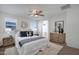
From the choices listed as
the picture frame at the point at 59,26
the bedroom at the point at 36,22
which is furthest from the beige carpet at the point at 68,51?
the picture frame at the point at 59,26

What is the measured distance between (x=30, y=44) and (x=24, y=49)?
5.6 inches

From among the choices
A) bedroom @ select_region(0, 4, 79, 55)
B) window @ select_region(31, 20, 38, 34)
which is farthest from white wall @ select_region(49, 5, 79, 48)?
window @ select_region(31, 20, 38, 34)

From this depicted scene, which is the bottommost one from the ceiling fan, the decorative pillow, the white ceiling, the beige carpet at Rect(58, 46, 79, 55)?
the beige carpet at Rect(58, 46, 79, 55)

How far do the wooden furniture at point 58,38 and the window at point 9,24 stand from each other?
30.3 inches

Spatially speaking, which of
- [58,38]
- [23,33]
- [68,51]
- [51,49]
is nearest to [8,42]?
[23,33]

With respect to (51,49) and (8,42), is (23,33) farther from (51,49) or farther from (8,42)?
(51,49)

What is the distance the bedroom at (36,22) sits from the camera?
5.27 ft

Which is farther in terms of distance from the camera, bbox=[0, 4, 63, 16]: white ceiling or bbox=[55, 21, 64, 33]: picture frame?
bbox=[55, 21, 64, 33]: picture frame

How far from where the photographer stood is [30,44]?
64.8 inches

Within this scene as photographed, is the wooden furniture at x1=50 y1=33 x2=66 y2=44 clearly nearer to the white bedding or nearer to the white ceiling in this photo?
the white bedding

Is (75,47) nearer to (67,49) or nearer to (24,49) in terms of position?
(67,49)

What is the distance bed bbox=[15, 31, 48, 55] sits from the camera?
1604 millimetres

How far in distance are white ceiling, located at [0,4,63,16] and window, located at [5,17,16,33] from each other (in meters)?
0.15
